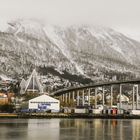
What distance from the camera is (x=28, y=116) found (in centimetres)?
14662

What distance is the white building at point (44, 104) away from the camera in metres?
168

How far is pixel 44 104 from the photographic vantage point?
168 m

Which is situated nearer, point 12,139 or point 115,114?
point 12,139

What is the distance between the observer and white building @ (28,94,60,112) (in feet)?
552

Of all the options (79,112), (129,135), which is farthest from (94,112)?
(129,135)

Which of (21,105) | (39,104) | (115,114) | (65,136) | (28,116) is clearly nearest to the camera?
(65,136)

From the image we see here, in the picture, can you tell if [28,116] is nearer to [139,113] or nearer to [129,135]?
[139,113]

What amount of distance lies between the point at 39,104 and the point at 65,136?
3880 inches

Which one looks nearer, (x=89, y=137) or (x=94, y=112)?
(x=89, y=137)

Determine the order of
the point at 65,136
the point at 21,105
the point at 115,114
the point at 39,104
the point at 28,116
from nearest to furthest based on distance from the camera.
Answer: the point at 65,136 < the point at 28,116 < the point at 115,114 < the point at 39,104 < the point at 21,105

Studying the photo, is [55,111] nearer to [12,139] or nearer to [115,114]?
[115,114]

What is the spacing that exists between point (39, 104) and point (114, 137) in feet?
330

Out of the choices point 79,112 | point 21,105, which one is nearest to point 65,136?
point 79,112

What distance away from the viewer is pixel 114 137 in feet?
227
